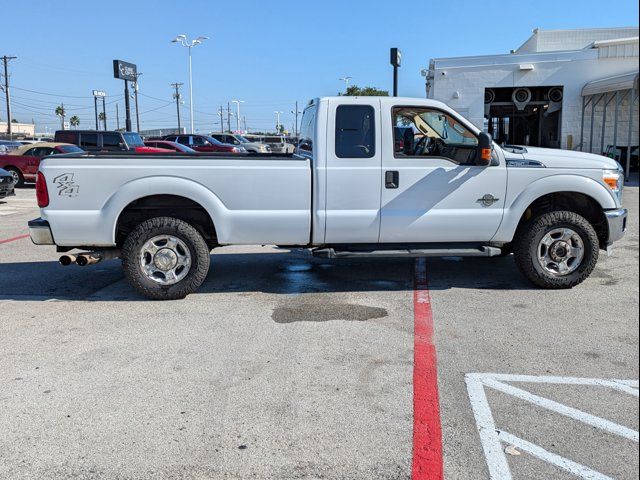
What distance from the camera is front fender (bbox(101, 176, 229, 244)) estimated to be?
229 inches

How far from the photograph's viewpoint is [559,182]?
20.2 feet

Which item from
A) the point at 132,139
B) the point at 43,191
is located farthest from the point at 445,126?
the point at 132,139

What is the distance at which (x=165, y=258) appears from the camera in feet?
19.9

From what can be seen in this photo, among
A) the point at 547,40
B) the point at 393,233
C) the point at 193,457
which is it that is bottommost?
the point at 193,457

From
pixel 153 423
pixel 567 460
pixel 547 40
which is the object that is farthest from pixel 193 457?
pixel 547 40

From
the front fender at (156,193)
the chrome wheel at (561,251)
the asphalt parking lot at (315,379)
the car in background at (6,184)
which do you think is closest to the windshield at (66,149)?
the car in background at (6,184)

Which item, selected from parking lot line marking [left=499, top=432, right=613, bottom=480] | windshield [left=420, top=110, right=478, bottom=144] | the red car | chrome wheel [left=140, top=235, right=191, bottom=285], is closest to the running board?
windshield [left=420, top=110, right=478, bottom=144]

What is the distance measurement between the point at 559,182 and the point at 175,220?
13.2 ft

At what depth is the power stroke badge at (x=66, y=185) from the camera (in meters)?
5.75

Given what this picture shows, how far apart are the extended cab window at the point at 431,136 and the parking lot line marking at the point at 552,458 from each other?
3429 millimetres

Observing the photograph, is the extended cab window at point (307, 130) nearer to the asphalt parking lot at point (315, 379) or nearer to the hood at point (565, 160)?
the asphalt parking lot at point (315, 379)

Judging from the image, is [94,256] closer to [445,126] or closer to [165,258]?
[165,258]

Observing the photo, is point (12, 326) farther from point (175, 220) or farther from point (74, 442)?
point (74, 442)

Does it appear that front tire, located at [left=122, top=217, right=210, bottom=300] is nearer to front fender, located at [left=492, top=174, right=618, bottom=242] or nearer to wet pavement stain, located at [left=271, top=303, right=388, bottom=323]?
wet pavement stain, located at [left=271, top=303, right=388, bottom=323]
